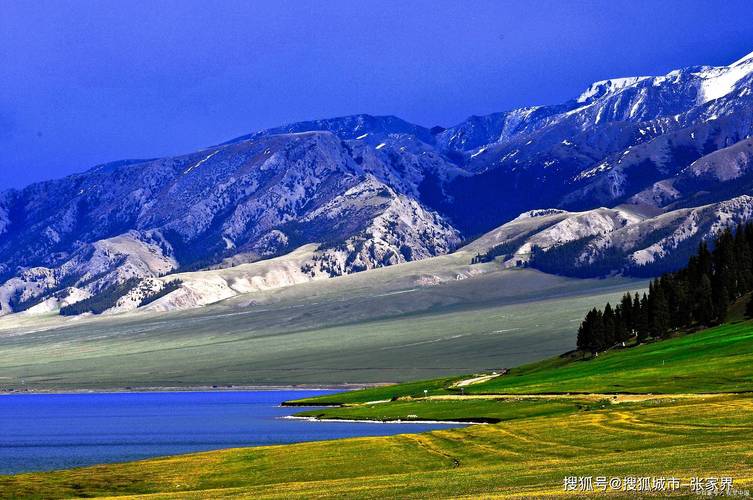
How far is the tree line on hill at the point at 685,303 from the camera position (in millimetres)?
153250

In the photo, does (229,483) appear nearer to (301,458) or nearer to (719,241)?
(301,458)

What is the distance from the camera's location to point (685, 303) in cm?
15838

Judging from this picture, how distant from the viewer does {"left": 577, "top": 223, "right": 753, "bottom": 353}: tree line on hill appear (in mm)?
153250

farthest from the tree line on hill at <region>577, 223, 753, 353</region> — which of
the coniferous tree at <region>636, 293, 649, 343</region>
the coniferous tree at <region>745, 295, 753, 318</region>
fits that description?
the coniferous tree at <region>745, 295, 753, 318</region>

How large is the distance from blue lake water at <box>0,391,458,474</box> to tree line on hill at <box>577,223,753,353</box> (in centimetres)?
5143

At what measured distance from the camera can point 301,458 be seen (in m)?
70.8

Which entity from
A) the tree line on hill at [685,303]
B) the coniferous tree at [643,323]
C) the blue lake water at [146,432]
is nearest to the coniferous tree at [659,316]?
the tree line on hill at [685,303]

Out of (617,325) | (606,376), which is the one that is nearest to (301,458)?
(606,376)

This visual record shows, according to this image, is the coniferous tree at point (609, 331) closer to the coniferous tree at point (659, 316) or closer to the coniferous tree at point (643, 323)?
the coniferous tree at point (643, 323)

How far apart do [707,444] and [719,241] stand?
418 ft

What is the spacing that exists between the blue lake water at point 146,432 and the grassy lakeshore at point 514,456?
18399mm

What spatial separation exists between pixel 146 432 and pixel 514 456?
268 ft

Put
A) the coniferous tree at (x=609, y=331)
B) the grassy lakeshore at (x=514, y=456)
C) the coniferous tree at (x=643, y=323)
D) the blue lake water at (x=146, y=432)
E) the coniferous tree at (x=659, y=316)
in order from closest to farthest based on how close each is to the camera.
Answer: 1. the grassy lakeshore at (x=514, y=456)
2. the blue lake water at (x=146, y=432)
3. the coniferous tree at (x=659, y=316)
4. the coniferous tree at (x=643, y=323)
5. the coniferous tree at (x=609, y=331)

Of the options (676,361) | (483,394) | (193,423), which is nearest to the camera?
(676,361)
